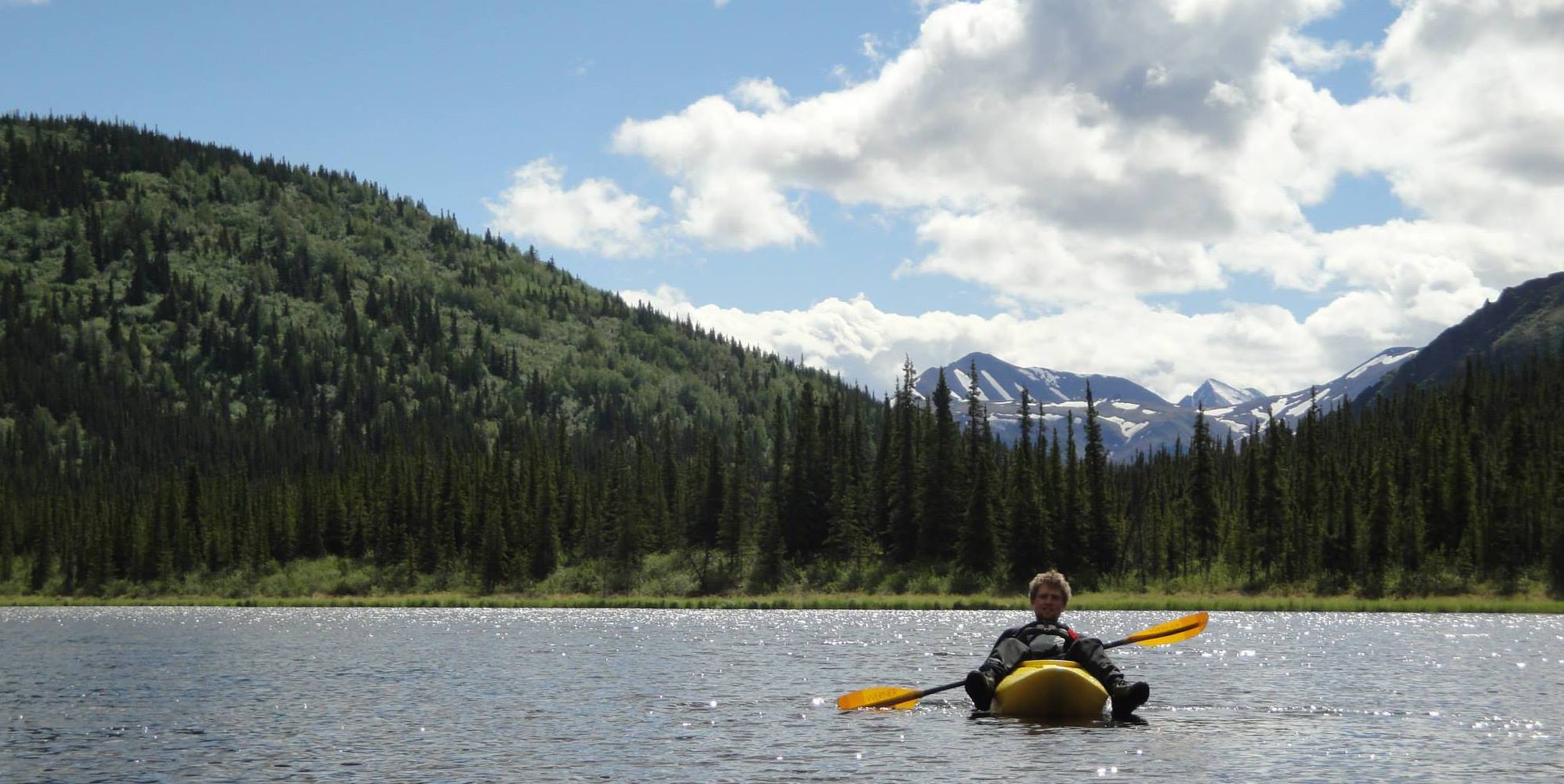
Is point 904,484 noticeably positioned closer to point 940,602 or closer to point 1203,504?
point 940,602

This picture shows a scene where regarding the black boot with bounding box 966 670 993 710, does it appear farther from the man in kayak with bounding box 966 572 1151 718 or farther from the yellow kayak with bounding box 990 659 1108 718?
the yellow kayak with bounding box 990 659 1108 718

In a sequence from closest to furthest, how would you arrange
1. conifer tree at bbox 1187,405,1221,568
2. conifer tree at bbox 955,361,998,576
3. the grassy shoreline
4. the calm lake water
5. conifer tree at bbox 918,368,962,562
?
the calm lake water < the grassy shoreline < conifer tree at bbox 955,361,998,576 < conifer tree at bbox 918,368,962,562 < conifer tree at bbox 1187,405,1221,568

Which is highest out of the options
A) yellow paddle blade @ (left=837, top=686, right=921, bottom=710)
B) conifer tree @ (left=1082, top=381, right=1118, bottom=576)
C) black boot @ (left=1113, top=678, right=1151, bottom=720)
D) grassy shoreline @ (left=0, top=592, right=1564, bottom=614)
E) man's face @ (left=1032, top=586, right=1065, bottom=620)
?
conifer tree @ (left=1082, top=381, right=1118, bottom=576)

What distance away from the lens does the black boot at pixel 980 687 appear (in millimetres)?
30297

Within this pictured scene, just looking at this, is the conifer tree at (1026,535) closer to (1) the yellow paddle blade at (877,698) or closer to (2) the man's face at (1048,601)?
(1) the yellow paddle blade at (877,698)

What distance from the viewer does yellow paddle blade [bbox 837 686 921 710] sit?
33.3 metres

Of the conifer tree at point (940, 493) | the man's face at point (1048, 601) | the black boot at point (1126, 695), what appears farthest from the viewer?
the conifer tree at point (940, 493)

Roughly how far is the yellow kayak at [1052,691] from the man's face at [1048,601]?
122 centimetres

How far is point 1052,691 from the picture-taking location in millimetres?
29484

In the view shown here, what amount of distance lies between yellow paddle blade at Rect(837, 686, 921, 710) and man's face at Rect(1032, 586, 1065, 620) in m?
5.28

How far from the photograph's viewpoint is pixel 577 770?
2452cm

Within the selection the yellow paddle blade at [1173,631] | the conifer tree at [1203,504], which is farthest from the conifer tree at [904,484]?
the yellow paddle blade at [1173,631]

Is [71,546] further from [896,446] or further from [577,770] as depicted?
[577,770]

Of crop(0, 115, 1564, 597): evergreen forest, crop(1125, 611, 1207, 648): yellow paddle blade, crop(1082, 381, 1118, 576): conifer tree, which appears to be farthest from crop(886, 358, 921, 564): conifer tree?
A: crop(1125, 611, 1207, 648): yellow paddle blade
